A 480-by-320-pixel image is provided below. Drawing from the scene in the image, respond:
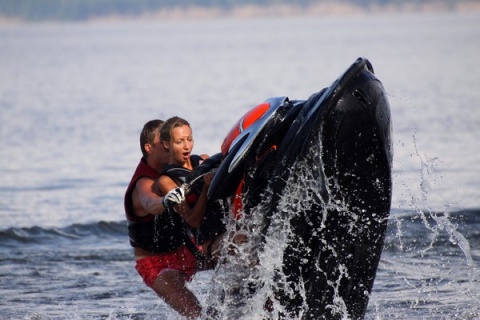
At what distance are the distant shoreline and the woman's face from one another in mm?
162493

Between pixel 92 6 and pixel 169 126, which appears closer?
pixel 169 126

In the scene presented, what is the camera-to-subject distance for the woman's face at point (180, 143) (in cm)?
738

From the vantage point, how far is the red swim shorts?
7.92 m

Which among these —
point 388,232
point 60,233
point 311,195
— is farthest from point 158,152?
point 60,233

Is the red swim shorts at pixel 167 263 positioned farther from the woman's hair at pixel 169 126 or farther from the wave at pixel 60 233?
the wave at pixel 60 233

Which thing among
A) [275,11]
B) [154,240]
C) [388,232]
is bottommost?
[275,11]

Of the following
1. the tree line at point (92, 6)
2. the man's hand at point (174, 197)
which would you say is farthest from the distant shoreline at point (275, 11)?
the man's hand at point (174, 197)

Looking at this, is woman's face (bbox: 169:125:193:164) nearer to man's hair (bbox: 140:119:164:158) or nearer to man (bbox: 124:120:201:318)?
man (bbox: 124:120:201:318)

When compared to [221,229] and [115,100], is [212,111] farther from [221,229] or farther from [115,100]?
[221,229]

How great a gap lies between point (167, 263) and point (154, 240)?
0.65 ft

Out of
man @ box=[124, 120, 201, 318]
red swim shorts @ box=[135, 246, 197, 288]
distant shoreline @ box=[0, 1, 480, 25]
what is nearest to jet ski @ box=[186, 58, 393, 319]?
man @ box=[124, 120, 201, 318]

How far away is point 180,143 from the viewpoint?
7398mm

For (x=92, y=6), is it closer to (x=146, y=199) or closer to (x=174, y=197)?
(x=146, y=199)

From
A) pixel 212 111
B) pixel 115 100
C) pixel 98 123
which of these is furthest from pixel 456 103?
pixel 115 100
